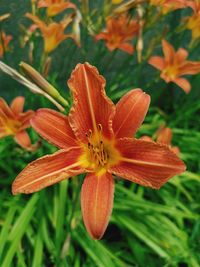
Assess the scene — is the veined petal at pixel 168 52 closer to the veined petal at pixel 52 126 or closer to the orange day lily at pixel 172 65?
the orange day lily at pixel 172 65

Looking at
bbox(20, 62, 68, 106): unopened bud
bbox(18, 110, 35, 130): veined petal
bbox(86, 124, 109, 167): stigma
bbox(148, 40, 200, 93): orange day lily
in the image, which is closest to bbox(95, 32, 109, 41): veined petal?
bbox(148, 40, 200, 93): orange day lily

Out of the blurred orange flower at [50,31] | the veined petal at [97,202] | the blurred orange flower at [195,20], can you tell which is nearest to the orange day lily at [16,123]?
the blurred orange flower at [50,31]

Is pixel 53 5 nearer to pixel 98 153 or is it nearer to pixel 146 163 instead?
pixel 98 153

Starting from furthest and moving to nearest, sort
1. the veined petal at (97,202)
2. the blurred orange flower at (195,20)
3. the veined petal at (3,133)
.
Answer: the blurred orange flower at (195,20) < the veined petal at (3,133) < the veined petal at (97,202)

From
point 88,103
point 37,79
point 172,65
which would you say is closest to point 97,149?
point 88,103

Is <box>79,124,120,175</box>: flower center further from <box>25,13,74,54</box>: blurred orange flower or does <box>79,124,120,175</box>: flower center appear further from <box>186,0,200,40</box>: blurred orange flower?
<box>186,0,200,40</box>: blurred orange flower

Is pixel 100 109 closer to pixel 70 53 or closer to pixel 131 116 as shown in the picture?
pixel 131 116
